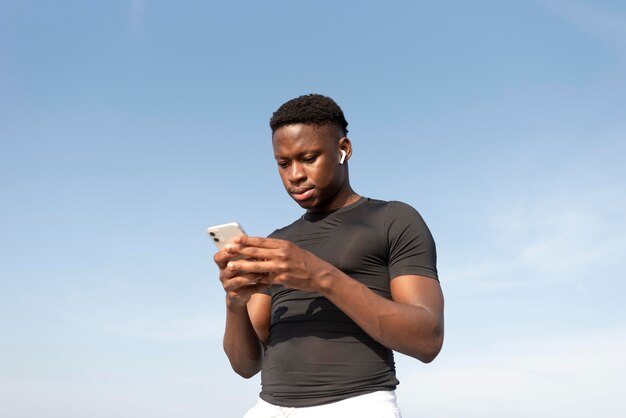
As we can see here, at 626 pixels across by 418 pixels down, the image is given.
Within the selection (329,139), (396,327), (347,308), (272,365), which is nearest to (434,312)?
(396,327)

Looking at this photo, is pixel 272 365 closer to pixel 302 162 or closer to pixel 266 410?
pixel 266 410

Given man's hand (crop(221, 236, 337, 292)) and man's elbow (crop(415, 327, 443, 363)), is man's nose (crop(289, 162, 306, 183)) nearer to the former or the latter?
man's hand (crop(221, 236, 337, 292))

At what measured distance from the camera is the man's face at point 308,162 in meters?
5.12

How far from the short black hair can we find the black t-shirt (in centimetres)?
72

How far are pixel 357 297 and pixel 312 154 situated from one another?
4.26 ft

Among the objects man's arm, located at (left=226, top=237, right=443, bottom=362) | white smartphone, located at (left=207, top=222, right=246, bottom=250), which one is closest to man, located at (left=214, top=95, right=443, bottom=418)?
man's arm, located at (left=226, top=237, right=443, bottom=362)

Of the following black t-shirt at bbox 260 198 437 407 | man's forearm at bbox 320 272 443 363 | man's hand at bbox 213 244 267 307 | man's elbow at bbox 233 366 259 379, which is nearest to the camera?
man's forearm at bbox 320 272 443 363

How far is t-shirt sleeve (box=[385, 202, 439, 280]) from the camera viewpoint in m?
4.75

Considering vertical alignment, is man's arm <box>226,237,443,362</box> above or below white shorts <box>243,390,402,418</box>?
above

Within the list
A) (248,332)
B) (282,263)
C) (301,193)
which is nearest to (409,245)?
(301,193)

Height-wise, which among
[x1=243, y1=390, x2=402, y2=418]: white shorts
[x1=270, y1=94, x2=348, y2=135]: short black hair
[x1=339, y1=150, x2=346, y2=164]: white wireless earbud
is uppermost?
[x1=270, y1=94, x2=348, y2=135]: short black hair

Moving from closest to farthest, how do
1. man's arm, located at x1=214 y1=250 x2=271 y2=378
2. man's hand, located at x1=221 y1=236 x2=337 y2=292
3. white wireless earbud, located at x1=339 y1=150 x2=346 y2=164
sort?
man's hand, located at x1=221 y1=236 x2=337 y2=292 → man's arm, located at x1=214 y1=250 x2=271 y2=378 → white wireless earbud, located at x1=339 y1=150 x2=346 y2=164

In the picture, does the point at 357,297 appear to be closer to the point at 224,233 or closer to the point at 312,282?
the point at 312,282

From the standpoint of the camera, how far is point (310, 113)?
5254mm
